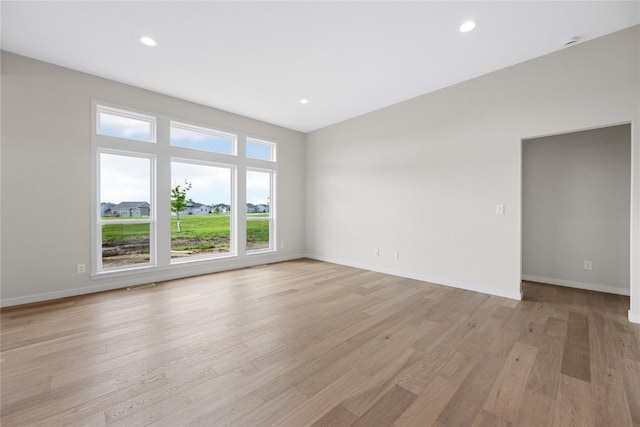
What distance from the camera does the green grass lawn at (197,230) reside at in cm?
405

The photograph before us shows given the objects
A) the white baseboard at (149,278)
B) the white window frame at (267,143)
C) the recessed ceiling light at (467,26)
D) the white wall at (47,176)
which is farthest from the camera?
the white window frame at (267,143)

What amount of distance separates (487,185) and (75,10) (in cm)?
511

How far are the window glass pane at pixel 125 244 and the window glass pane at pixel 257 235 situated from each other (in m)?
1.85

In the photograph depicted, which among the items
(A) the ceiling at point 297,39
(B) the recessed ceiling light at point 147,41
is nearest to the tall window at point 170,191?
(A) the ceiling at point 297,39

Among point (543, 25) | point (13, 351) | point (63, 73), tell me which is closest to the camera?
point (13, 351)

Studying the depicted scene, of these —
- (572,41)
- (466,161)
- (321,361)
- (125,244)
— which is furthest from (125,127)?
(572,41)

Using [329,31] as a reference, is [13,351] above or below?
below

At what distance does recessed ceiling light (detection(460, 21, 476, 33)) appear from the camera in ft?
8.70

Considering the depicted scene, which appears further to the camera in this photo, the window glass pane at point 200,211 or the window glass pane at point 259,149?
the window glass pane at point 259,149

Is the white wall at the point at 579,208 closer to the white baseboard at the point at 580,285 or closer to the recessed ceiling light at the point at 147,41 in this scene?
the white baseboard at the point at 580,285

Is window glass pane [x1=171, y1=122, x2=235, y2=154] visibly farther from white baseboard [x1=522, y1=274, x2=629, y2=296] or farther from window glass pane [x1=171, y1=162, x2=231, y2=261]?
white baseboard [x1=522, y1=274, x2=629, y2=296]

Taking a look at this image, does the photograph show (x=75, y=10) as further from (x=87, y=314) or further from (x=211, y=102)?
(x=87, y=314)

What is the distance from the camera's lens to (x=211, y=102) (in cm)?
465

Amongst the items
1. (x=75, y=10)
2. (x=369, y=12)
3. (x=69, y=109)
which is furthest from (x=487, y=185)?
(x=69, y=109)
